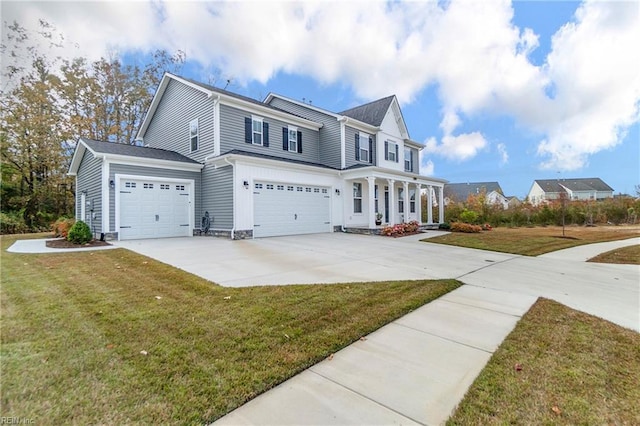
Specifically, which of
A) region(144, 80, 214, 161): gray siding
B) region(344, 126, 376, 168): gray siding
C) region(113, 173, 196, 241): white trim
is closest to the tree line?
region(144, 80, 214, 161): gray siding

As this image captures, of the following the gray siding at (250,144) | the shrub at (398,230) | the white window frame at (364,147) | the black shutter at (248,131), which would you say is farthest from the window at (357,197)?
the black shutter at (248,131)

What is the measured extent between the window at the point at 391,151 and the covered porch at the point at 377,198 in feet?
6.11

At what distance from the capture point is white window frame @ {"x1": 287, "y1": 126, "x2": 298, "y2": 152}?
16.0 metres

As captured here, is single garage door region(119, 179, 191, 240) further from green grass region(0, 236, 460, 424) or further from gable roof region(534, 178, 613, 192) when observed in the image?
gable roof region(534, 178, 613, 192)

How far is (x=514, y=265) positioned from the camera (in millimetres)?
7691

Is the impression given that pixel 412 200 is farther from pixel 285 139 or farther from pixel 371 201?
pixel 285 139

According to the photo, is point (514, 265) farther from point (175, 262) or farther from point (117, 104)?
point (117, 104)

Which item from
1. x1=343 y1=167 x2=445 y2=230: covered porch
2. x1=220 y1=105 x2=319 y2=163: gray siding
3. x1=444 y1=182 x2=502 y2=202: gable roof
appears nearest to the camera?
x1=220 y1=105 x2=319 y2=163: gray siding

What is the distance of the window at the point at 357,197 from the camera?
16.7 m

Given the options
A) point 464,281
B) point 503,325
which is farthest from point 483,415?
point 464,281

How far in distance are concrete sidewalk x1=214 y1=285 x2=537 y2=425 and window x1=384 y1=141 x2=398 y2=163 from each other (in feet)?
53.8

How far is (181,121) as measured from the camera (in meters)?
15.3

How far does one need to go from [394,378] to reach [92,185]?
49.4ft

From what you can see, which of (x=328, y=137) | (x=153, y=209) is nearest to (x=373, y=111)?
(x=328, y=137)
